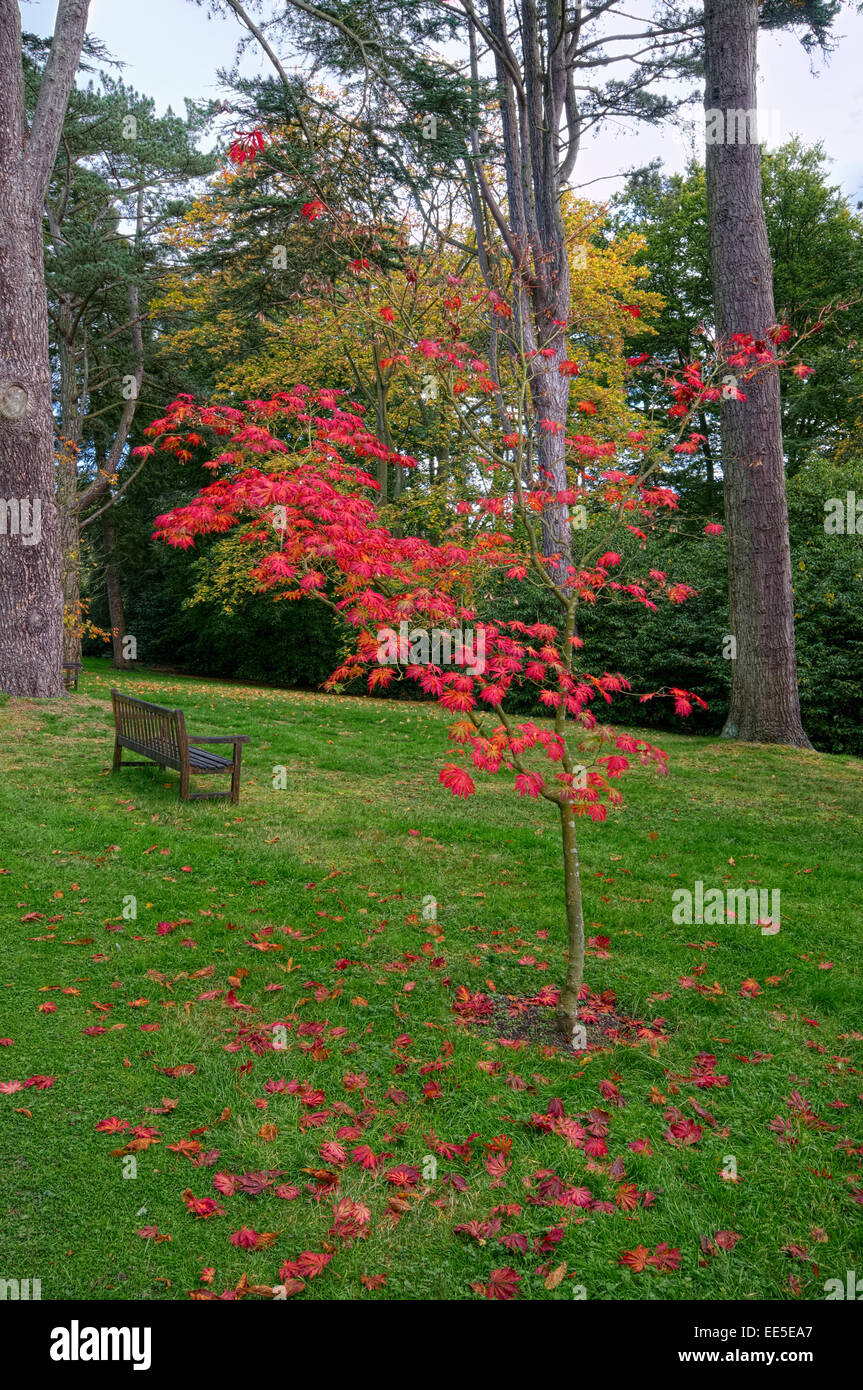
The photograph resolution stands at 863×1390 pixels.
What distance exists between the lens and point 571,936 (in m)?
4.03

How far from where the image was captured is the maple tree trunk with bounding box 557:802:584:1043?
12.7ft

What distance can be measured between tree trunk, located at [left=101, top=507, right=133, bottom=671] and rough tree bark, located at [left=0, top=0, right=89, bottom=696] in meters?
14.4

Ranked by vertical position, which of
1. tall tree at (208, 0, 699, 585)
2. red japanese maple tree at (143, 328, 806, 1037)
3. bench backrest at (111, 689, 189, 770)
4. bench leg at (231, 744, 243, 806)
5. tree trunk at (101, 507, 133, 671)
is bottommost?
bench leg at (231, 744, 243, 806)

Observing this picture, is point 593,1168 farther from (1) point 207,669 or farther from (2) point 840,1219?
(1) point 207,669

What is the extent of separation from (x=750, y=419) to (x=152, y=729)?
779 cm

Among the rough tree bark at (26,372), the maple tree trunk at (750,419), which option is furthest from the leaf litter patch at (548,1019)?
the rough tree bark at (26,372)

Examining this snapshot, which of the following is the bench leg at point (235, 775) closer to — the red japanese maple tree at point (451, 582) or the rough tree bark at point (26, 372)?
the red japanese maple tree at point (451, 582)

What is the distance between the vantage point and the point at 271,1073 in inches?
139

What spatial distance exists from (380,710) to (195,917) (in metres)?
8.99

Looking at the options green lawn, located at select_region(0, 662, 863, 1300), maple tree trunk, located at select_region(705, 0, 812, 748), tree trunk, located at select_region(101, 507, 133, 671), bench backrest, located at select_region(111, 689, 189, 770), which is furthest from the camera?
tree trunk, located at select_region(101, 507, 133, 671)

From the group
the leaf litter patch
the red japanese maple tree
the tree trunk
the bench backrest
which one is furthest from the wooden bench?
the tree trunk

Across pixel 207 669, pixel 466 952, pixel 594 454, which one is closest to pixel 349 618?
pixel 594 454

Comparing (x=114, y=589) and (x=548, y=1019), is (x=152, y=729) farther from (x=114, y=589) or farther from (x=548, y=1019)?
(x=114, y=589)

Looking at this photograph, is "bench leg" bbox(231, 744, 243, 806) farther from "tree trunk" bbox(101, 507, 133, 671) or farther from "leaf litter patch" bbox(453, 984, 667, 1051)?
"tree trunk" bbox(101, 507, 133, 671)
